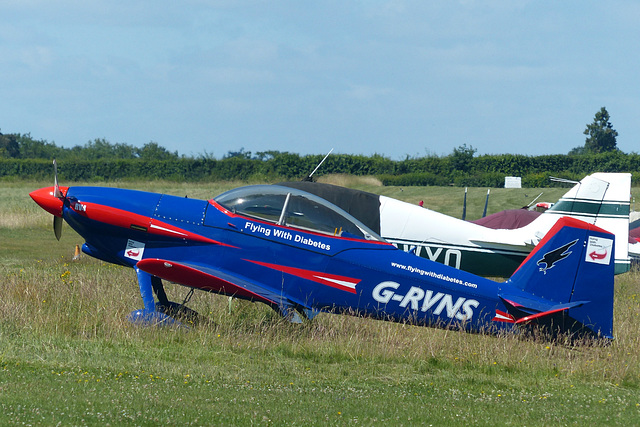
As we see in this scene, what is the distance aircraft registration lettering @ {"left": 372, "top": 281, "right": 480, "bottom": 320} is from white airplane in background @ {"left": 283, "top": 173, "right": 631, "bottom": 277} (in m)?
2.82

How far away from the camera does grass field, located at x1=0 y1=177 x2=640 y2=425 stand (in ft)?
17.3

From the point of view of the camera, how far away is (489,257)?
10.9m

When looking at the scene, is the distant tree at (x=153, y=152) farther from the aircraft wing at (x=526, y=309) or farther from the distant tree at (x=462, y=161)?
the aircraft wing at (x=526, y=309)

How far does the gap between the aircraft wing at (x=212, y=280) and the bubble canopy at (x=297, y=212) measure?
2.64 ft

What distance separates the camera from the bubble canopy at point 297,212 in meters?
8.06

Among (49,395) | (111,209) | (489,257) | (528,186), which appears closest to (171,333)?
(111,209)

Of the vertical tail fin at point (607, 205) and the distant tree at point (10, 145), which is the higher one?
the distant tree at point (10, 145)

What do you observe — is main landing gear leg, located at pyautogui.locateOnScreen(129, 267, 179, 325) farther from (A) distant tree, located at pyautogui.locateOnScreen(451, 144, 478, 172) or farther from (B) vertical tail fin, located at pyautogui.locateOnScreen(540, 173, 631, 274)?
(A) distant tree, located at pyautogui.locateOnScreen(451, 144, 478, 172)

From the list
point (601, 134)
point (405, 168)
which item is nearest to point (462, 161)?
point (405, 168)

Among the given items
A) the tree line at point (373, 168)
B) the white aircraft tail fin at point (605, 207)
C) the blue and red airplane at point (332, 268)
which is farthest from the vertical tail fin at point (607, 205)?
the tree line at point (373, 168)

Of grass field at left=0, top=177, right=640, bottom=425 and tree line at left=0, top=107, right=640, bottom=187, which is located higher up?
tree line at left=0, top=107, right=640, bottom=187

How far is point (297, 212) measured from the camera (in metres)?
8.09

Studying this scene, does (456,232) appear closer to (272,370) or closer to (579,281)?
(579,281)

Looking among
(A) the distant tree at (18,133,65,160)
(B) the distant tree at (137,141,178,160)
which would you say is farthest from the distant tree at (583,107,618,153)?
(A) the distant tree at (18,133,65,160)
